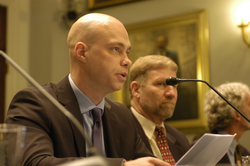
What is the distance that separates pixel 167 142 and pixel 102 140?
33.4 inches

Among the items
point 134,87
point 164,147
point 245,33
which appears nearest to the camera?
point 164,147

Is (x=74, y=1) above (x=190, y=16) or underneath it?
above

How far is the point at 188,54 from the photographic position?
423 cm

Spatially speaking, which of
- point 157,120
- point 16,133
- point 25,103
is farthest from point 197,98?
point 16,133

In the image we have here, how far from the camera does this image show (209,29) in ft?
13.6

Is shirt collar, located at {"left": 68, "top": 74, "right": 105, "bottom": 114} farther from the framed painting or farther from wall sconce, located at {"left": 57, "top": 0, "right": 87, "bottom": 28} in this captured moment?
wall sconce, located at {"left": 57, "top": 0, "right": 87, "bottom": 28}

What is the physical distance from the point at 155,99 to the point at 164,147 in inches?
14.8

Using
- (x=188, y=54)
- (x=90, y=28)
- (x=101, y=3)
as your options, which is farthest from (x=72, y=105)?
(x=101, y=3)

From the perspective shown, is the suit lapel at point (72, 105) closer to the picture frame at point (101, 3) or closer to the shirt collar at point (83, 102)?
the shirt collar at point (83, 102)

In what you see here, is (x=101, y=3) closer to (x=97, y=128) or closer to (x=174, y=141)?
(x=174, y=141)

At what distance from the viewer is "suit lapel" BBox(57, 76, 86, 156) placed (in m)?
1.67

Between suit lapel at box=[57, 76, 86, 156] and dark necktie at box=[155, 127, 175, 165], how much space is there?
0.86m

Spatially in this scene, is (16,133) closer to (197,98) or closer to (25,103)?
(25,103)

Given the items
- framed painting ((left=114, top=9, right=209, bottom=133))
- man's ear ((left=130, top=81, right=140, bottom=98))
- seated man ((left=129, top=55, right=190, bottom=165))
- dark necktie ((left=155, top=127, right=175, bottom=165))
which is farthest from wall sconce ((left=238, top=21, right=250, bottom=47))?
dark necktie ((left=155, top=127, right=175, bottom=165))
